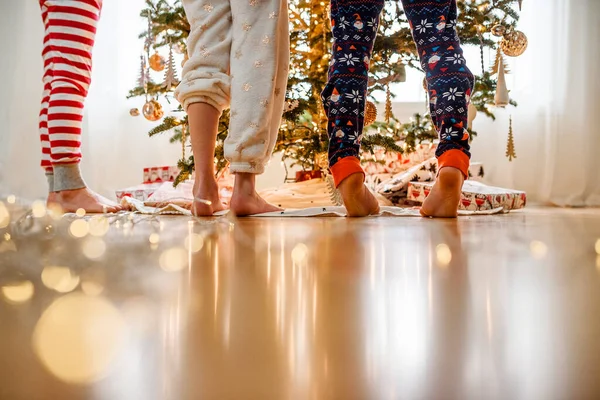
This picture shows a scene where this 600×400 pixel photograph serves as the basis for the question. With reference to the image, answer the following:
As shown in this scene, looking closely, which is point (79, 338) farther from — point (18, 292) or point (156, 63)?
point (156, 63)

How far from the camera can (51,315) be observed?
0.88 feet

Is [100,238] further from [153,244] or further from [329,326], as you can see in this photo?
[329,326]

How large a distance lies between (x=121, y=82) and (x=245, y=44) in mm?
2608

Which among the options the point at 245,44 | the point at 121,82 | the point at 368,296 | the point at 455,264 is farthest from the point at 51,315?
the point at 121,82

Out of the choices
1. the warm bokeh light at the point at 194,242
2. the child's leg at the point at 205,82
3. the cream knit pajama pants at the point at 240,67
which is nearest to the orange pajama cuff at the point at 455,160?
the cream knit pajama pants at the point at 240,67

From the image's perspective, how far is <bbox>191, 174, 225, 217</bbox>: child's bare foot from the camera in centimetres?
122

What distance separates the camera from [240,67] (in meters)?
1.18

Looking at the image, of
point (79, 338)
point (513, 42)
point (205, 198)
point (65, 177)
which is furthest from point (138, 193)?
point (79, 338)

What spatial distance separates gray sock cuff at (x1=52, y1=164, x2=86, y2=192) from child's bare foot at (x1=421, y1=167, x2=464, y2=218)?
3.25ft

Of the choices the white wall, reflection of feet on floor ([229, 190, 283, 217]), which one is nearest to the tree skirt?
reflection of feet on floor ([229, 190, 283, 217])

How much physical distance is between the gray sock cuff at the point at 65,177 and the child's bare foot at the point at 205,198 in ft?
1.47

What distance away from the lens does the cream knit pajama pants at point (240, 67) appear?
45.9 inches

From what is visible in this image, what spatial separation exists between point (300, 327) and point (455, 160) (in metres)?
0.98

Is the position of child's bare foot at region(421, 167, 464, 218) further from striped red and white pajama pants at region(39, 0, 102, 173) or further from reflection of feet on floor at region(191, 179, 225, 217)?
striped red and white pajama pants at region(39, 0, 102, 173)
